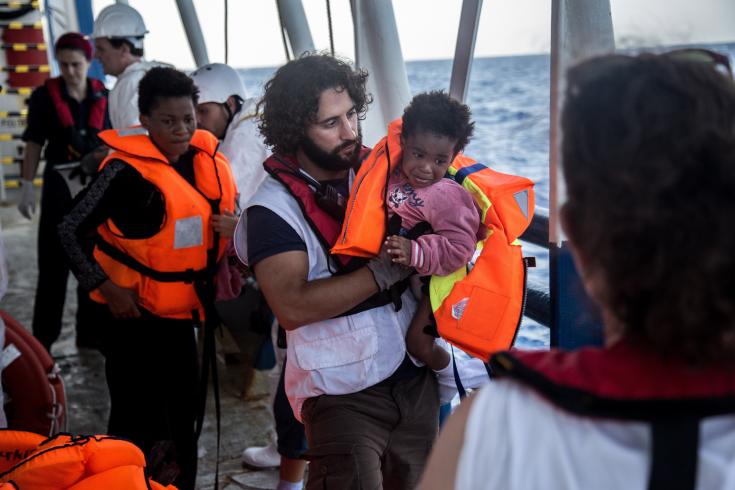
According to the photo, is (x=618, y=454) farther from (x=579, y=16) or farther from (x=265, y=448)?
(x=265, y=448)

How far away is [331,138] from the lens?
2.04 m

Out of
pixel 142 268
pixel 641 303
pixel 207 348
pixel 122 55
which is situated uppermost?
pixel 122 55

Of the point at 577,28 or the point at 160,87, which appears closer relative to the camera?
the point at 577,28

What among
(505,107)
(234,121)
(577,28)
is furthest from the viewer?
(505,107)

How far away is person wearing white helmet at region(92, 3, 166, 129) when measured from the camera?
4.14 m

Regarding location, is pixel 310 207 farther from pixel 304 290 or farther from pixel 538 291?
pixel 538 291

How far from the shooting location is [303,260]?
1.88m

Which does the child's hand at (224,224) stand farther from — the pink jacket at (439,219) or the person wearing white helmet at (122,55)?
the person wearing white helmet at (122,55)

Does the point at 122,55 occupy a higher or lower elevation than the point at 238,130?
higher

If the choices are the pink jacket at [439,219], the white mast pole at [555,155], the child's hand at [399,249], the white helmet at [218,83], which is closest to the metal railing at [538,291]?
the white mast pole at [555,155]

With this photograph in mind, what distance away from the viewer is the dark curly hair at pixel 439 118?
77.2 inches

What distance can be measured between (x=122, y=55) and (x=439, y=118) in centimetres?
315

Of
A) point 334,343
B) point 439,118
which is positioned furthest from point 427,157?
point 334,343

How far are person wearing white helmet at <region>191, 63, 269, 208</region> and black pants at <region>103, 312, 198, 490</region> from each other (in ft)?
2.40
